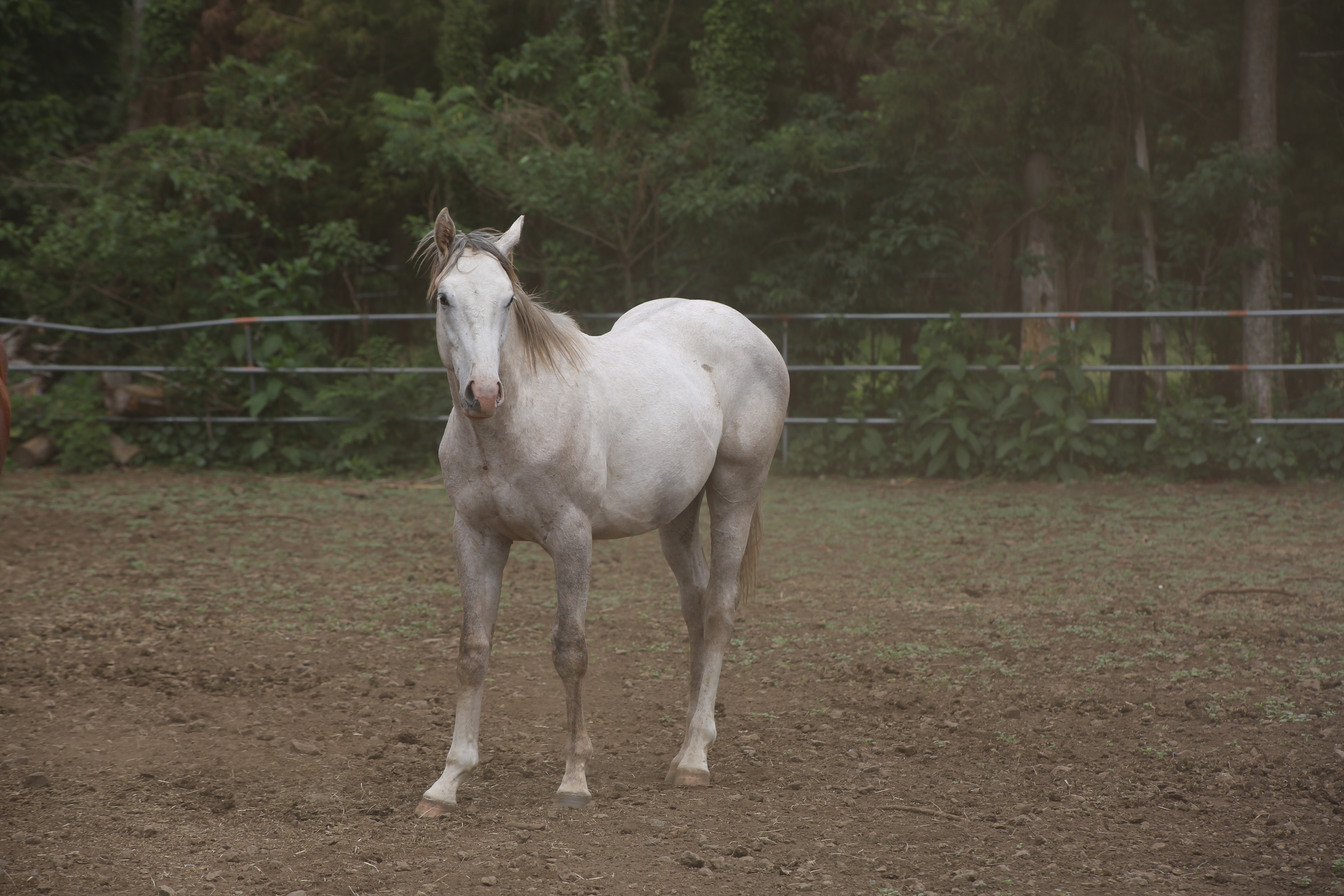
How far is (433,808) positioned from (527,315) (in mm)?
1503

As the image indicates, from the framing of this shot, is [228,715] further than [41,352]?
No

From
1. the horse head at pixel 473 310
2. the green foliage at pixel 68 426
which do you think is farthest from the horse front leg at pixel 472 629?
the green foliage at pixel 68 426

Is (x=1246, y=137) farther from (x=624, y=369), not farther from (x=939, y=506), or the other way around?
(x=624, y=369)

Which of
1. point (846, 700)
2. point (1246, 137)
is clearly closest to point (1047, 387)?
point (1246, 137)

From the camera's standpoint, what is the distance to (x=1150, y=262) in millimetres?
9781

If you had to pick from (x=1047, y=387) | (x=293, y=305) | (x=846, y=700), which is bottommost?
(x=846, y=700)

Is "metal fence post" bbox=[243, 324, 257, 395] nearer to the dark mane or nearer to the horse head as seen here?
the dark mane

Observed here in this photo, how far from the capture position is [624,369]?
3445 millimetres

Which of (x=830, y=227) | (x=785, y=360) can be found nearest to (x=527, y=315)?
(x=785, y=360)

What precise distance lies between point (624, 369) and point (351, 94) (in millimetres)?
10562

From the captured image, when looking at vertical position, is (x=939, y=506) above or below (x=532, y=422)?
below

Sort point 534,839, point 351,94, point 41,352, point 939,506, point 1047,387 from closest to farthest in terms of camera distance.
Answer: point 534,839, point 939,506, point 1047,387, point 41,352, point 351,94

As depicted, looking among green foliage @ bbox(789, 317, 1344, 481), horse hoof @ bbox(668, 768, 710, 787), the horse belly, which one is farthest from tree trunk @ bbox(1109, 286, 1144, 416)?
horse hoof @ bbox(668, 768, 710, 787)

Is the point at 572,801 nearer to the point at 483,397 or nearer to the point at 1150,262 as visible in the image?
the point at 483,397
